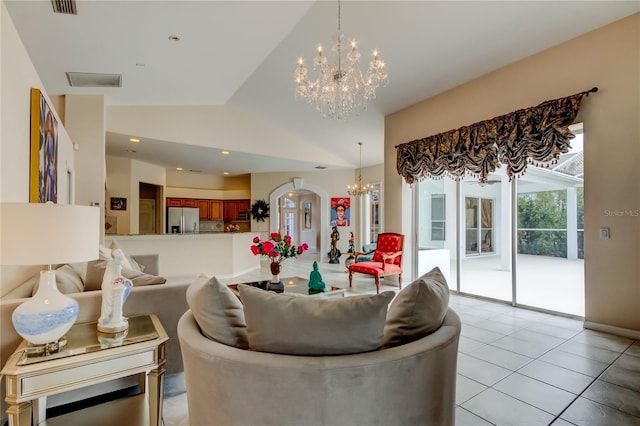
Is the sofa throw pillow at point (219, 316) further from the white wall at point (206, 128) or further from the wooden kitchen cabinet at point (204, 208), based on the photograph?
the wooden kitchen cabinet at point (204, 208)

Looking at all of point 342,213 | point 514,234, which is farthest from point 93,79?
point 342,213

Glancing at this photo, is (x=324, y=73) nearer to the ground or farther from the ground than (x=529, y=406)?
farther from the ground

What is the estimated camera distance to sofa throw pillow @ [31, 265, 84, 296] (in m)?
1.96

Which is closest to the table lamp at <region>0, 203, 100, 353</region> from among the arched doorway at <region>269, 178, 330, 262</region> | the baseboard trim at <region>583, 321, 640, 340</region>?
the baseboard trim at <region>583, 321, 640, 340</region>

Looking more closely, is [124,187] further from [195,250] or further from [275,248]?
[275,248]

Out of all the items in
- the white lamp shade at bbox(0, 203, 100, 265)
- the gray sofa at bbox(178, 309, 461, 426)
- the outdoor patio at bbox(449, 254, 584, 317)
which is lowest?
the outdoor patio at bbox(449, 254, 584, 317)

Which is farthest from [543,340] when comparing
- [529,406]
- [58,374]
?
[58,374]

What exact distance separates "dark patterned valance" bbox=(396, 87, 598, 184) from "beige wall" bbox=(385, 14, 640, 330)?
0.65 ft

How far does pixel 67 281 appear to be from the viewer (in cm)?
205

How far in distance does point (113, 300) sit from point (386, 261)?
4.13 meters

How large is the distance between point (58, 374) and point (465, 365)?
8.81ft

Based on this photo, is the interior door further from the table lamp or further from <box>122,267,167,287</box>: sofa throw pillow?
the table lamp

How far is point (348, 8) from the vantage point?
11.2 ft

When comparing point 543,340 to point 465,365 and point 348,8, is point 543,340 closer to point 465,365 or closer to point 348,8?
point 465,365
